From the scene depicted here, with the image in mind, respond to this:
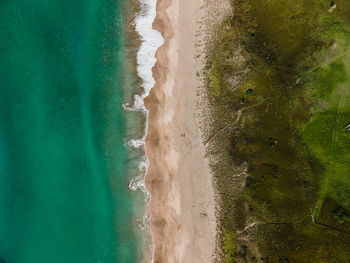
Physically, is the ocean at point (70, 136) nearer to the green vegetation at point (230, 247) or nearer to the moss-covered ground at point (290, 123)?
the green vegetation at point (230, 247)

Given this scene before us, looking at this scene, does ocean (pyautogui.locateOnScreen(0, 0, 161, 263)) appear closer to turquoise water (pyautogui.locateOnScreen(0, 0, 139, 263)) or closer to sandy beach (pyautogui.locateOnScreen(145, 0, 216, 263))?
turquoise water (pyautogui.locateOnScreen(0, 0, 139, 263))

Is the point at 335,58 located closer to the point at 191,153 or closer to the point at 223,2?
the point at 223,2

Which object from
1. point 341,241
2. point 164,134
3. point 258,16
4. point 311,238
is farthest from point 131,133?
point 341,241

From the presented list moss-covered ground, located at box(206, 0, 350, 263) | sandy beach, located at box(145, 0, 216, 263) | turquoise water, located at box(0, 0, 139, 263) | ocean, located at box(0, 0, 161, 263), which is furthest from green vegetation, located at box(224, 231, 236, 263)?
turquoise water, located at box(0, 0, 139, 263)

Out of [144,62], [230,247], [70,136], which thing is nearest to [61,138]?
[70,136]

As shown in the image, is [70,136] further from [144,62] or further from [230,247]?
[230,247]

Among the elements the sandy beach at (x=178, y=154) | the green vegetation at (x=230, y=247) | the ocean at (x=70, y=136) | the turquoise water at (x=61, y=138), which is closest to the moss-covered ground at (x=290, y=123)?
the green vegetation at (x=230, y=247)
